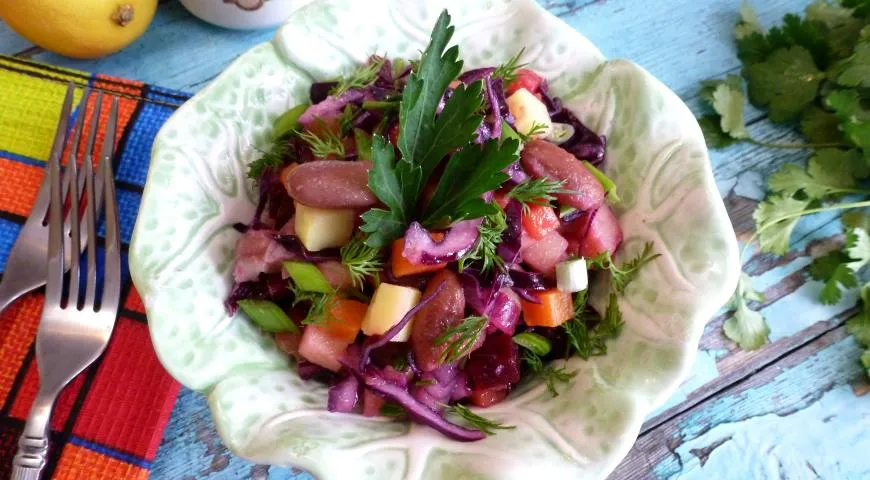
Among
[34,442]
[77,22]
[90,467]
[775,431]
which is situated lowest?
[775,431]

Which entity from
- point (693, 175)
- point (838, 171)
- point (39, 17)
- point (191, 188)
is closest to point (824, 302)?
point (838, 171)

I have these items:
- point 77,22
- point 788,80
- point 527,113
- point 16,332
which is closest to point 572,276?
point 527,113

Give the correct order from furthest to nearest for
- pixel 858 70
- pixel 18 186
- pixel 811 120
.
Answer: pixel 811 120
pixel 858 70
pixel 18 186

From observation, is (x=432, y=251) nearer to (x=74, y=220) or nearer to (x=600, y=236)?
(x=600, y=236)

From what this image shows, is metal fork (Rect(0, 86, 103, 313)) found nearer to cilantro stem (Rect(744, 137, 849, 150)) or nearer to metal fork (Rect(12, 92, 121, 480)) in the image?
metal fork (Rect(12, 92, 121, 480))

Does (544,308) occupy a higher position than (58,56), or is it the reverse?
(58,56)

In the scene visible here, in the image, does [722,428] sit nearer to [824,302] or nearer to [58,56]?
[824,302]

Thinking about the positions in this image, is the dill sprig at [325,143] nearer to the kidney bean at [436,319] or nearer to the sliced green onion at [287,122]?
the sliced green onion at [287,122]
